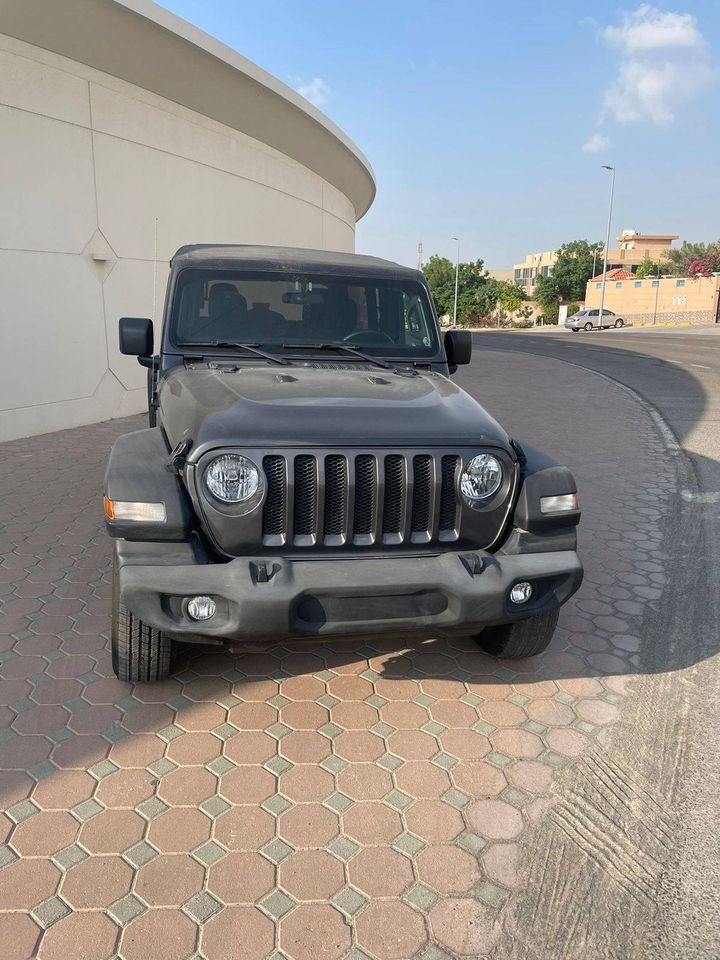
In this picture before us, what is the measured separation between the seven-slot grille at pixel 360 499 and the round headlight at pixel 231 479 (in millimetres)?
75

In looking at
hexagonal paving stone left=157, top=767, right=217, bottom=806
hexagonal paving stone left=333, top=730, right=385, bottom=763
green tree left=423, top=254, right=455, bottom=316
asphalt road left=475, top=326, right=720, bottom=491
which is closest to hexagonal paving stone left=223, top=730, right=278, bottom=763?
hexagonal paving stone left=157, top=767, right=217, bottom=806

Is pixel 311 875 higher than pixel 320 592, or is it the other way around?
pixel 320 592

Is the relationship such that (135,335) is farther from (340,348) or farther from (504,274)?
(504,274)

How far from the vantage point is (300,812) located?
2.71m

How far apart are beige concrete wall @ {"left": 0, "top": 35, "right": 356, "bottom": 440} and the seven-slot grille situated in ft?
17.3

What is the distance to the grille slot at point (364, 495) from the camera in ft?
9.92

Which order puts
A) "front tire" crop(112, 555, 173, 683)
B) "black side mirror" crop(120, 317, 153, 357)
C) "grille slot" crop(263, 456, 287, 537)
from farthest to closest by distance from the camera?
"black side mirror" crop(120, 317, 153, 357) < "front tire" crop(112, 555, 173, 683) < "grille slot" crop(263, 456, 287, 537)

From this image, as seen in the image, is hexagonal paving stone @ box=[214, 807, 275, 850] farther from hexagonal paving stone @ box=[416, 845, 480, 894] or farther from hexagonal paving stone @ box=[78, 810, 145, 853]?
hexagonal paving stone @ box=[416, 845, 480, 894]

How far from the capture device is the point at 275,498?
2943mm

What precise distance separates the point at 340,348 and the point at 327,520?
1591 mm

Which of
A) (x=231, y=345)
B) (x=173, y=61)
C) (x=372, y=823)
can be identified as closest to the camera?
(x=372, y=823)

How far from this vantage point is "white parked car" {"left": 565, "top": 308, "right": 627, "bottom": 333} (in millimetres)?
48125

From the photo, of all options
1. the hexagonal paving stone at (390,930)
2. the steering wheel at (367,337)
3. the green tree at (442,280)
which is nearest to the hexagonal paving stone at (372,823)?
the hexagonal paving stone at (390,930)

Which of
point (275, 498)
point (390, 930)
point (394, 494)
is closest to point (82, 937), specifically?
point (390, 930)
